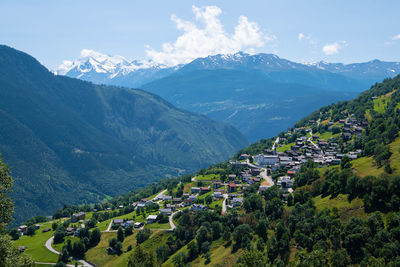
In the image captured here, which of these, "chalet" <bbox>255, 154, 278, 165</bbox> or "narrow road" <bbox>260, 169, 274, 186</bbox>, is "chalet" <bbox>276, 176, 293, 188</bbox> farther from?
"chalet" <bbox>255, 154, 278, 165</bbox>

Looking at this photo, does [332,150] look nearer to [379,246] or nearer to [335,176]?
[335,176]

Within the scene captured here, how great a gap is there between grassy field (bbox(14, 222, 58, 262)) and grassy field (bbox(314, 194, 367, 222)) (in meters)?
96.9

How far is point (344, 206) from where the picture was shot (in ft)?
316

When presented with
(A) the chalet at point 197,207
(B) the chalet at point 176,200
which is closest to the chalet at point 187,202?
(B) the chalet at point 176,200

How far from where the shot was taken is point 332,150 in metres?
178

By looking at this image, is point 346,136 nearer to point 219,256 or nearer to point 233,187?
point 233,187

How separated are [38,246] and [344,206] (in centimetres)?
11751

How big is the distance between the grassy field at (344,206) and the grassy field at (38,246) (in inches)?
3816

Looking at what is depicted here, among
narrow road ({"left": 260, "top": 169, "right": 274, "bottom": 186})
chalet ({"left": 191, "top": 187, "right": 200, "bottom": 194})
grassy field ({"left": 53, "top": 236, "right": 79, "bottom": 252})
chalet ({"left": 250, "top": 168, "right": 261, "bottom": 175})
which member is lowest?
grassy field ({"left": 53, "top": 236, "right": 79, "bottom": 252})

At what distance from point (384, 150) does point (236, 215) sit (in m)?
54.7

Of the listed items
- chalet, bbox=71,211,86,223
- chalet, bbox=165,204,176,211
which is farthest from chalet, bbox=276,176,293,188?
chalet, bbox=71,211,86,223

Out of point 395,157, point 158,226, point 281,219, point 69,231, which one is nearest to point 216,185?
point 158,226

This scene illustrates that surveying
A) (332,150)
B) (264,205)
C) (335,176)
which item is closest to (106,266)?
(264,205)

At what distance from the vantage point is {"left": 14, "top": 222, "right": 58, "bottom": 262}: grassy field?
128 m
